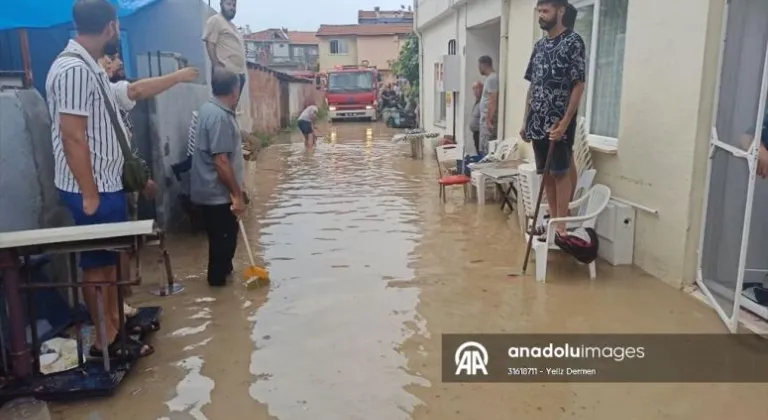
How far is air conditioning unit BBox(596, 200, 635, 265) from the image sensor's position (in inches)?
196

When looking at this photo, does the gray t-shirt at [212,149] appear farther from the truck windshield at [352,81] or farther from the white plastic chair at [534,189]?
the truck windshield at [352,81]

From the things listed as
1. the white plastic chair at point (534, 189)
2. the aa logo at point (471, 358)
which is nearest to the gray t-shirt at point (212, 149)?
the aa logo at point (471, 358)

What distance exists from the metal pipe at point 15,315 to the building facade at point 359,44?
4016cm

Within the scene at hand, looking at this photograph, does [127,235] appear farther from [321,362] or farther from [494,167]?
[494,167]

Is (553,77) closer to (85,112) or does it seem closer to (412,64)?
(85,112)

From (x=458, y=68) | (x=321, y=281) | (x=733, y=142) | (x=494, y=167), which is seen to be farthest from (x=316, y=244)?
(x=458, y=68)

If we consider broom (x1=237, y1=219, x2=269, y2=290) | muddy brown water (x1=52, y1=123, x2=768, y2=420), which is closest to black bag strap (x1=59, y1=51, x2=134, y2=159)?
muddy brown water (x1=52, y1=123, x2=768, y2=420)

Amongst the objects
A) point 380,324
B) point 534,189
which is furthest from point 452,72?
point 380,324

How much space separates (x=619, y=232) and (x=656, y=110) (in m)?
1.02

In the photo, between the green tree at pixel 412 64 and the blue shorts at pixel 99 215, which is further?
the green tree at pixel 412 64

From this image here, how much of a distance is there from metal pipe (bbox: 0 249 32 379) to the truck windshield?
2317 centimetres

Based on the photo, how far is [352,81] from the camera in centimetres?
2564

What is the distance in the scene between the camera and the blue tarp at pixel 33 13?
5426 mm

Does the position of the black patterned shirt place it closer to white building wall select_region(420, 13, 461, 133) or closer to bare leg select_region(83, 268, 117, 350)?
bare leg select_region(83, 268, 117, 350)
